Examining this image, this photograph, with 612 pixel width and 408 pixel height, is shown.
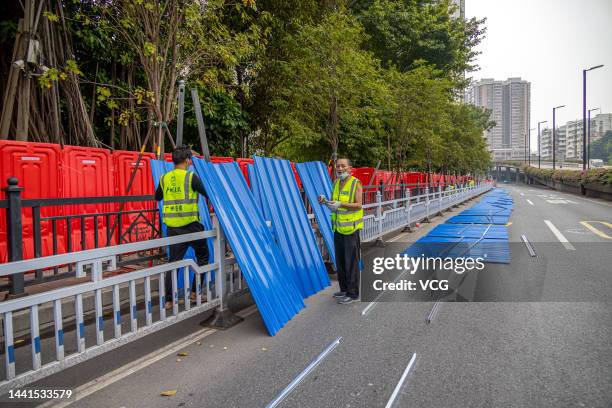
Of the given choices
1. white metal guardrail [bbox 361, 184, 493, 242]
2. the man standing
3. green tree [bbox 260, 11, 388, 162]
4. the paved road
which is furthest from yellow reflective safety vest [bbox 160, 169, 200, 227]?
green tree [bbox 260, 11, 388, 162]

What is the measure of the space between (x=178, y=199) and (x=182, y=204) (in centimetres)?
7

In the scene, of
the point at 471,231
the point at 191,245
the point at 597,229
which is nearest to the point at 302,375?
the point at 191,245

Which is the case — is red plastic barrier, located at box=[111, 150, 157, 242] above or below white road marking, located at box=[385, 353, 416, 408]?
above

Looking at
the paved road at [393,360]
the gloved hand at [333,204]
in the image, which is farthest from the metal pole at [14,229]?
the gloved hand at [333,204]

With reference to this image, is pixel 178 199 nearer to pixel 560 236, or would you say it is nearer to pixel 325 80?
pixel 325 80

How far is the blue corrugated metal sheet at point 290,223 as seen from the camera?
6.11m

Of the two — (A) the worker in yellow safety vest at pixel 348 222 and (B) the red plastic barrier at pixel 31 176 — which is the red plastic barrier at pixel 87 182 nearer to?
(B) the red plastic barrier at pixel 31 176

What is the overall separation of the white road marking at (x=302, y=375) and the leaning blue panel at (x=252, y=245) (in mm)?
719

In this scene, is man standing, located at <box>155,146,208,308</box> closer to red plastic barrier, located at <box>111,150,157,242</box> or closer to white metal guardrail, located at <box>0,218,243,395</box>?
white metal guardrail, located at <box>0,218,243,395</box>

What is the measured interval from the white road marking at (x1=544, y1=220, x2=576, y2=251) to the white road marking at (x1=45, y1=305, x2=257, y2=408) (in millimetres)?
9112

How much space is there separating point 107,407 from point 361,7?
2327cm

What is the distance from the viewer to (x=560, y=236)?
482 inches

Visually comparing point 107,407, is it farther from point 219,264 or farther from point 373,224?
point 373,224

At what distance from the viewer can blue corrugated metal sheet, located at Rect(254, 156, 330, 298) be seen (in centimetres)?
611
